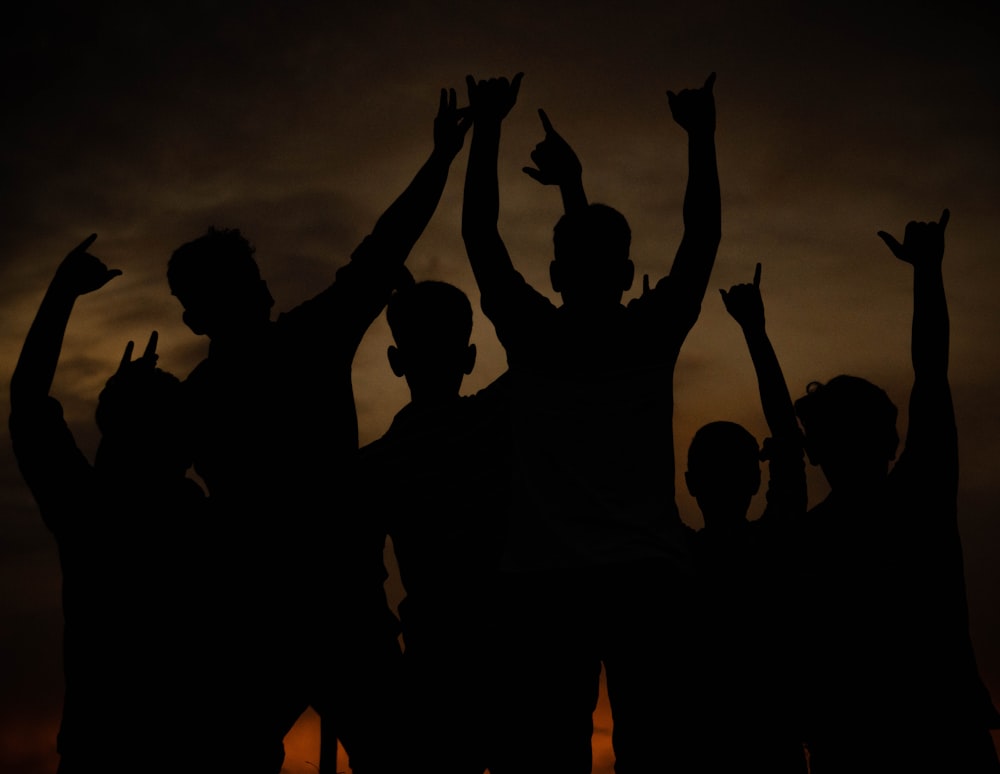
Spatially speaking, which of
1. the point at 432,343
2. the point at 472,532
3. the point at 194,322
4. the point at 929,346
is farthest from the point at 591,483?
the point at 194,322

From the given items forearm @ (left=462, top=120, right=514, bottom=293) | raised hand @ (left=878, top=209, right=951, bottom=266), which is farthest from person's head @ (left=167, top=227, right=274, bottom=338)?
raised hand @ (left=878, top=209, right=951, bottom=266)

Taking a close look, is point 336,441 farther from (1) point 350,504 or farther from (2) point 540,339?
(2) point 540,339

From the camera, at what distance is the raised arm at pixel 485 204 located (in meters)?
4.02

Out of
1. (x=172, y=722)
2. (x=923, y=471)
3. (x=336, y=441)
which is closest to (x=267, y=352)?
(x=336, y=441)

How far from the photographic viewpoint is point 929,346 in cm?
419

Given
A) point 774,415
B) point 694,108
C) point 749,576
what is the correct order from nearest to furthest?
point 694,108, point 749,576, point 774,415

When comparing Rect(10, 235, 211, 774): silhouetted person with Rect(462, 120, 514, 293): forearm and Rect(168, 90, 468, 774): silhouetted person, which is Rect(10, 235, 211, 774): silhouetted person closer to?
Rect(168, 90, 468, 774): silhouetted person

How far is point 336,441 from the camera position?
13.3 ft

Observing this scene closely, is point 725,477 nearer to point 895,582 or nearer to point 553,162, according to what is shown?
point 895,582

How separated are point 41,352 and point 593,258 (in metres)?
2.01

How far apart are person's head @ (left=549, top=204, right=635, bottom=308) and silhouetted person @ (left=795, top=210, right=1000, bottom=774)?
3.62ft

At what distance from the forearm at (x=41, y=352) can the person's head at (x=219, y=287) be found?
1.43ft

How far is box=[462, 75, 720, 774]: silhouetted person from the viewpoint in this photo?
12.3 ft

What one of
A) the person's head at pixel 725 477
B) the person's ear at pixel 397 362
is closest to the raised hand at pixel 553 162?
the person's ear at pixel 397 362
